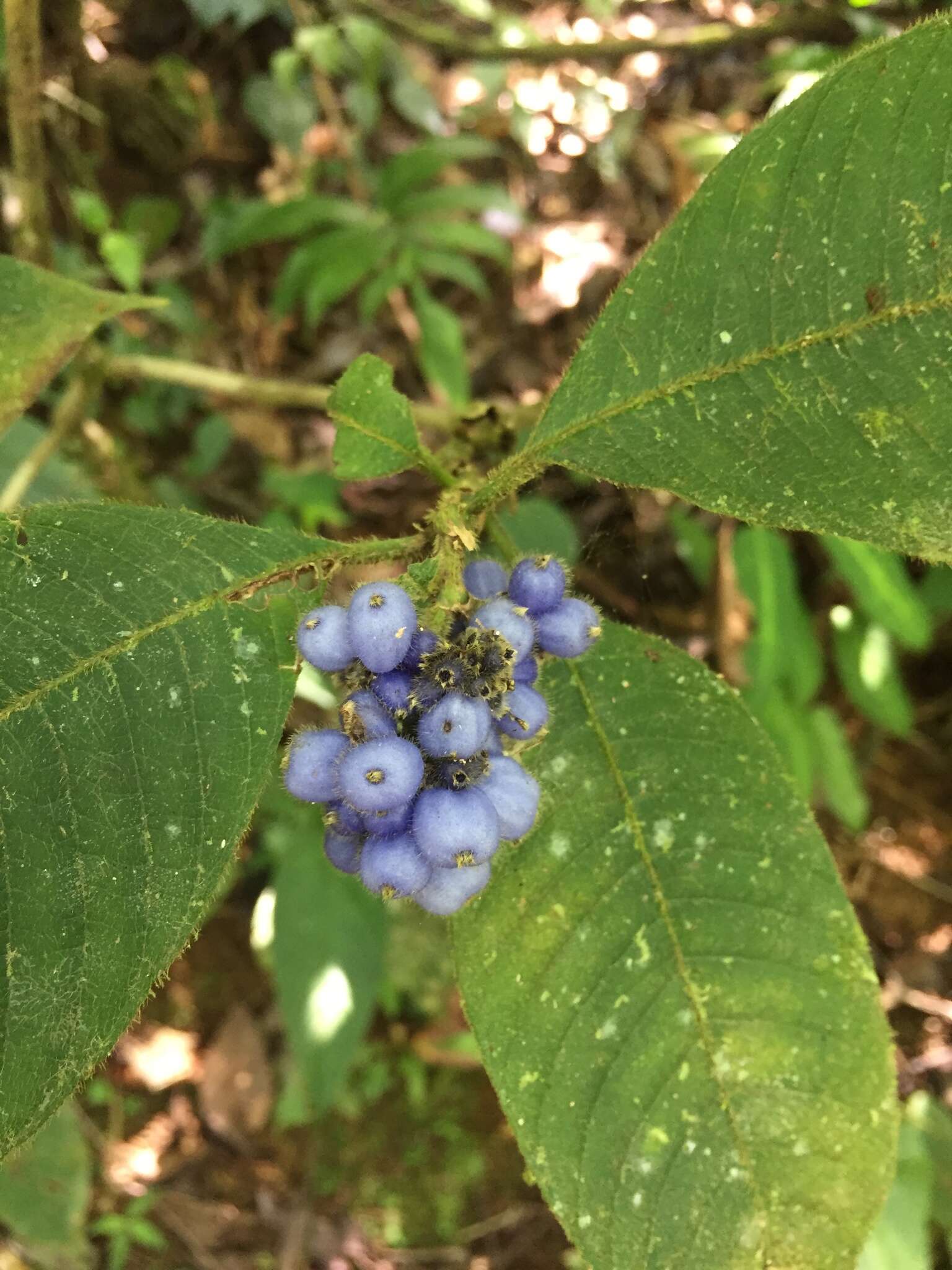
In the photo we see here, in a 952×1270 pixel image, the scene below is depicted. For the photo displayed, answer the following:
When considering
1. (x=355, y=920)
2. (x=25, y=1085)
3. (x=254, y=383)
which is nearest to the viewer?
(x=25, y=1085)

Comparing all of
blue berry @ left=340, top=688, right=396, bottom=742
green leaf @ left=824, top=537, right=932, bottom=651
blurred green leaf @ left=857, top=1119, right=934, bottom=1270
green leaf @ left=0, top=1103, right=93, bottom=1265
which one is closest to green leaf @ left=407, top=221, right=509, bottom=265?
green leaf @ left=824, top=537, right=932, bottom=651

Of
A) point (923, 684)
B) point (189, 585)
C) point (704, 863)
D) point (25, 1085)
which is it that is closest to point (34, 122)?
point (189, 585)

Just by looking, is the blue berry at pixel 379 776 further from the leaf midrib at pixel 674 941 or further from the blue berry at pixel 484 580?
the leaf midrib at pixel 674 941

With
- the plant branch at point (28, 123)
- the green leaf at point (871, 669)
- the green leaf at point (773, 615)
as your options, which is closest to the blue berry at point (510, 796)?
the plant branch at point (28, 123)

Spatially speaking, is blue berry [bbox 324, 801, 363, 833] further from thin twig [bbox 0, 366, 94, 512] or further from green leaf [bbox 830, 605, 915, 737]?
green leaf [bbox 830, 605, 915, 737]

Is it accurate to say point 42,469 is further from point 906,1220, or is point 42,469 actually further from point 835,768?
point 906,1220

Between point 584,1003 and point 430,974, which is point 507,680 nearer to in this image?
point 584,1003
